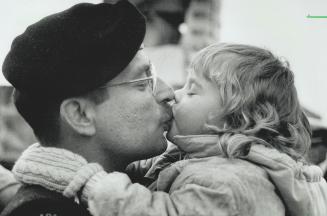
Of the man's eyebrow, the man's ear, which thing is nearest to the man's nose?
the man's eyebrow

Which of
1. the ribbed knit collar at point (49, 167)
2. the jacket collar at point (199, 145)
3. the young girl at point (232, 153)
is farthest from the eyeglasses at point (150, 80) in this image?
the ribbed knit collar at point (49, 167)

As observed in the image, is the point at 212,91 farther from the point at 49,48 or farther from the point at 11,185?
the point at 11,185

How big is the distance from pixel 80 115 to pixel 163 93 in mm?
463

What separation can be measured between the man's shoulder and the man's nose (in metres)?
0.75

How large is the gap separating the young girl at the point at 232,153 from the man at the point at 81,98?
17 cm

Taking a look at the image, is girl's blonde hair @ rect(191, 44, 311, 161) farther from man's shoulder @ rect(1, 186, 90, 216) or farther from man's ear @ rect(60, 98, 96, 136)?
man's shoulder @ rect(1, 186, 90, 216)

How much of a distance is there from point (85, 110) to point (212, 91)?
0.66 meters

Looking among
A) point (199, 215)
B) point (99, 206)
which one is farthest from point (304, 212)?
point (99, 206)

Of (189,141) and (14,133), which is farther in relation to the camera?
(14,133)

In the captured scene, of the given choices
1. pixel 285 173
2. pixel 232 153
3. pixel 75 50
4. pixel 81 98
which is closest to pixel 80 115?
pixel 81 98

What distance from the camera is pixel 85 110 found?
2.94 meters

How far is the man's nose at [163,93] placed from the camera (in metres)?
3.07

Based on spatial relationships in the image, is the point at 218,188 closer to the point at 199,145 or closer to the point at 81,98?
the point at 199,145

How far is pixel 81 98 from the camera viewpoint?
2.91 metres
